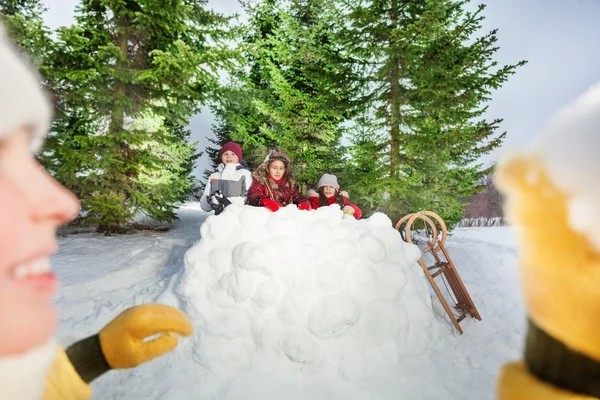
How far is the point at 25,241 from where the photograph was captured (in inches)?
18.1

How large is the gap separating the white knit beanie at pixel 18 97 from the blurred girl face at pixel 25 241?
0.02m

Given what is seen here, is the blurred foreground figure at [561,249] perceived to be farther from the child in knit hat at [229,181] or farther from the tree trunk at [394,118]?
the tree trunk at [394,118]

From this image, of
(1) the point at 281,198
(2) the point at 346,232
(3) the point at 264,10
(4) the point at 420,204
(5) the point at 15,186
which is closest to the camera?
(5) the point at 15,186

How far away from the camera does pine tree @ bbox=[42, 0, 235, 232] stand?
5.88 metres

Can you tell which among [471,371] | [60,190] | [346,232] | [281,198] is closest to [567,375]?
[60,190]

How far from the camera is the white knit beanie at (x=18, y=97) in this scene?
17.9 inches

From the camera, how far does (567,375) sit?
0.48 meters

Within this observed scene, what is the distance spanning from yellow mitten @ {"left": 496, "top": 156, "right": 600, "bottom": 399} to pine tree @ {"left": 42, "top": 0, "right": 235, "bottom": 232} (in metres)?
5.92

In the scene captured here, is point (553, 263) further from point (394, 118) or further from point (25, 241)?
point (394, 118)

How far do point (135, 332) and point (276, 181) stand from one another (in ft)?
12.1

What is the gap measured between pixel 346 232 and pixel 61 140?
21.5 ft

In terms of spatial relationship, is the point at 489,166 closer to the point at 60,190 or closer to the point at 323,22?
the point at 323,22

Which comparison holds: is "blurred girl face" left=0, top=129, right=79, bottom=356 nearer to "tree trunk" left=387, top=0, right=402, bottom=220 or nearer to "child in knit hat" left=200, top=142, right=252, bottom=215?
"child in knit hat" left=200, top=142, right=252, bottom=215

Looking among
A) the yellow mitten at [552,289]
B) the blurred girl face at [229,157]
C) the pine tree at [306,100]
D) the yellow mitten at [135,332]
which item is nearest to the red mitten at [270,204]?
the blurred girl face at [229,157]
